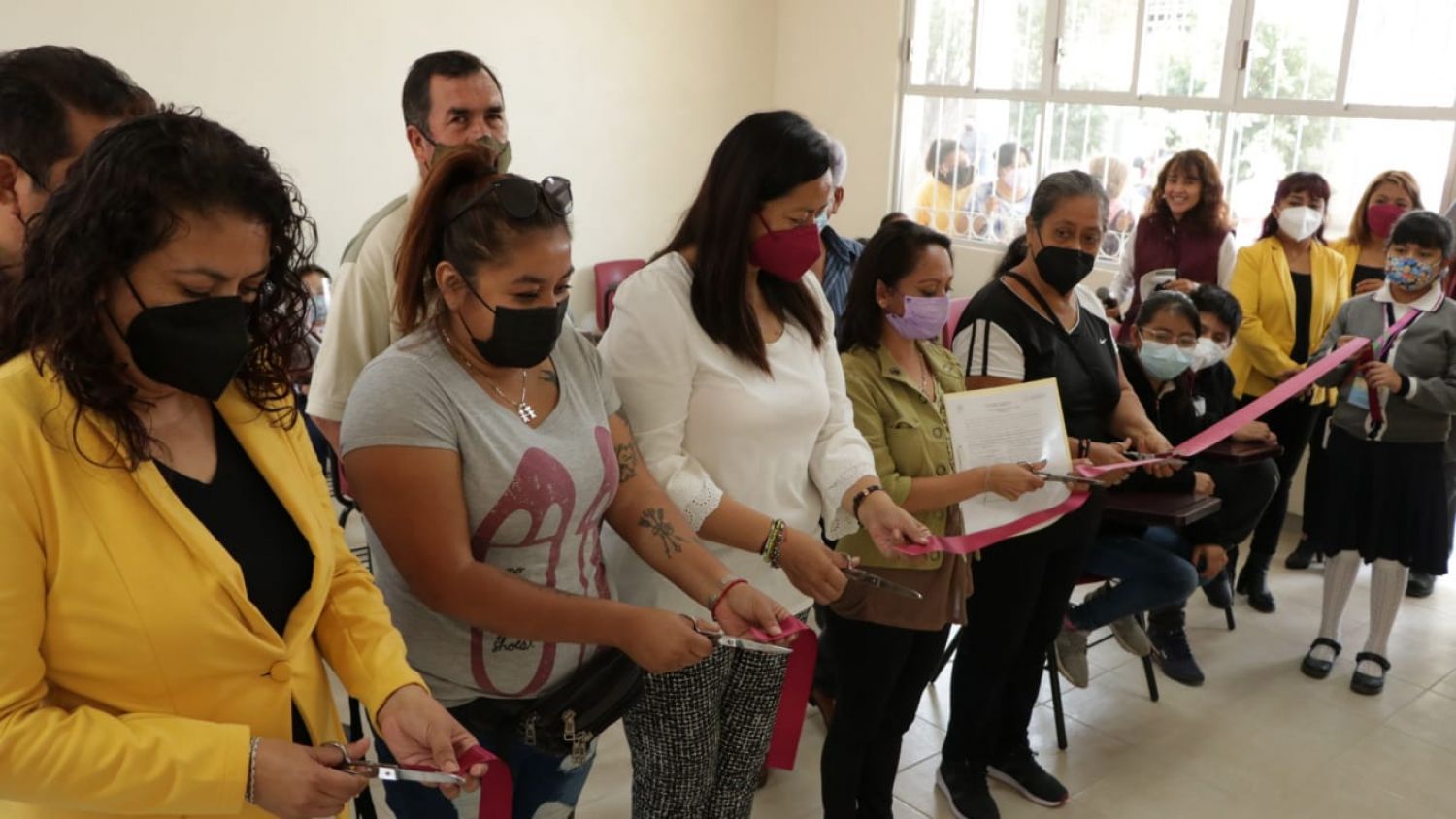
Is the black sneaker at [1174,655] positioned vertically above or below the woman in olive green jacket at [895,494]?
below

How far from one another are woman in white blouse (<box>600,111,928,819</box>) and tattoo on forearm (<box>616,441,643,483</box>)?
0.09 m

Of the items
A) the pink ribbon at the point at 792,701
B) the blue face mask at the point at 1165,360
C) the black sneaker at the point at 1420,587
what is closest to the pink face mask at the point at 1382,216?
the black sneaker at the point at 1420,587

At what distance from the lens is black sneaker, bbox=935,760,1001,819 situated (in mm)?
2842

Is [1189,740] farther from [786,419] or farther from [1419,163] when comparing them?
[1419,163]

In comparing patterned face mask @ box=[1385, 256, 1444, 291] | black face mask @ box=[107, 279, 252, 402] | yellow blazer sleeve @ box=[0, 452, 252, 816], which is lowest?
yellow blazer sleeve @ box=[0, 452, 252, 816]

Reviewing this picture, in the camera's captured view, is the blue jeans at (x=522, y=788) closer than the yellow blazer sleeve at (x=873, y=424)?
Yes

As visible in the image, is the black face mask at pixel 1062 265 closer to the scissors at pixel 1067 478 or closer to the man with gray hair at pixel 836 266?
the scissors at pixel 1067 478

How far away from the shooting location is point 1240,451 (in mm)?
3330

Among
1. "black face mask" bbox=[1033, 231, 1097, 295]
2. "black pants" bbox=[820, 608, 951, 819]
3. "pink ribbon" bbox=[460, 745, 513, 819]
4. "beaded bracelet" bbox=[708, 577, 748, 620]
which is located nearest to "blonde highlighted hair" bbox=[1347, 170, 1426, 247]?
"black face mask" bbox=[1033, 231, 1097, 295]

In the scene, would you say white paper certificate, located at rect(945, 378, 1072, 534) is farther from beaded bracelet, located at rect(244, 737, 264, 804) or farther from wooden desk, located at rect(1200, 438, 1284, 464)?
beaded bracelet, located at rect(244, 737, 264, 804)

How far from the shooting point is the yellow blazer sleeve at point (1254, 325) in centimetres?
429

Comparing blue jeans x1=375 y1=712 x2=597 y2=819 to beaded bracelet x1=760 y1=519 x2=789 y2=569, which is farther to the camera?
beaded bracelet x1=760 y1=519 x2=789 y2=569

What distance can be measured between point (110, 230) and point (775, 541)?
1.17 m

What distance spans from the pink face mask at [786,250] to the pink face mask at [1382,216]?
3.38 meters
